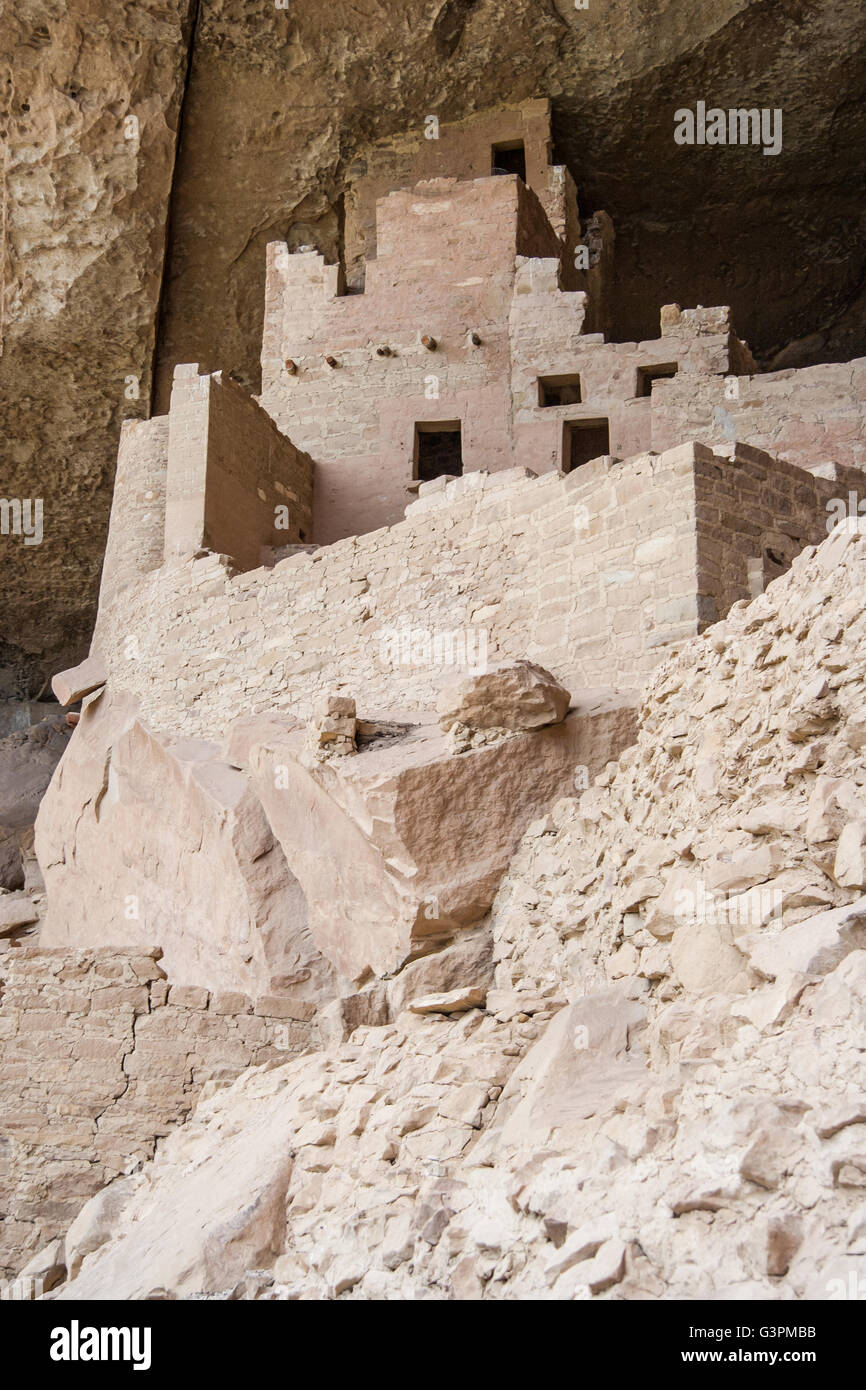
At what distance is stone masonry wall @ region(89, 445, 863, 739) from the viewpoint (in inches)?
337

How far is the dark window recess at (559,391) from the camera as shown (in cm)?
1498

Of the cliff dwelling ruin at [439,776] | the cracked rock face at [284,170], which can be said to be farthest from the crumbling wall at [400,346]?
the cracked rock face at [284,170]

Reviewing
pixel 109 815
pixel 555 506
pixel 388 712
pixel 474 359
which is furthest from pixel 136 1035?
pixel 474 359

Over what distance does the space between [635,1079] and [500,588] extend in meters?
5.04

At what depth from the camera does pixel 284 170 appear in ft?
59.6

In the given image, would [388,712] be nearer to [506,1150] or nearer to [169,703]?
[169,703]

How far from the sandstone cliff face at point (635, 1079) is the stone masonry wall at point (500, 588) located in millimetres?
1553

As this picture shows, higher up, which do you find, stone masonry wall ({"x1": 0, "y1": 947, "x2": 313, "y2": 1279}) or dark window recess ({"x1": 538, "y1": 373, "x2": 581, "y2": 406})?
dark window recess ({"x1": 538, "y1": 373, "x2": 581, "y2": 406})

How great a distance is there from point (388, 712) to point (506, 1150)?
4964 mm

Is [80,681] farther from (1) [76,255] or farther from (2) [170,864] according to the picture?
(1) [76,255]

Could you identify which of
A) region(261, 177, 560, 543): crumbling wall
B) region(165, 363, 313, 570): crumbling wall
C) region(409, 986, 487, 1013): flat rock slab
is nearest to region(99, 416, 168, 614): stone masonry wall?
region(165, 363, 313, 570): crumbling wall

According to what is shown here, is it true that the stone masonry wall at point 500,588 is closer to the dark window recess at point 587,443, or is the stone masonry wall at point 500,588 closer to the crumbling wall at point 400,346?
the crumbling wall at point 400,346

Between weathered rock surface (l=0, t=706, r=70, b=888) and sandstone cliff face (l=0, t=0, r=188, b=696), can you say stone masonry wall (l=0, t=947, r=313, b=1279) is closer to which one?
weathered rock surface (l=0, t=706, r=70, b=888)

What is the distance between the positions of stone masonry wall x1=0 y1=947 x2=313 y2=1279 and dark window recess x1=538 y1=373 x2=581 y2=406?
8697 millimetres
